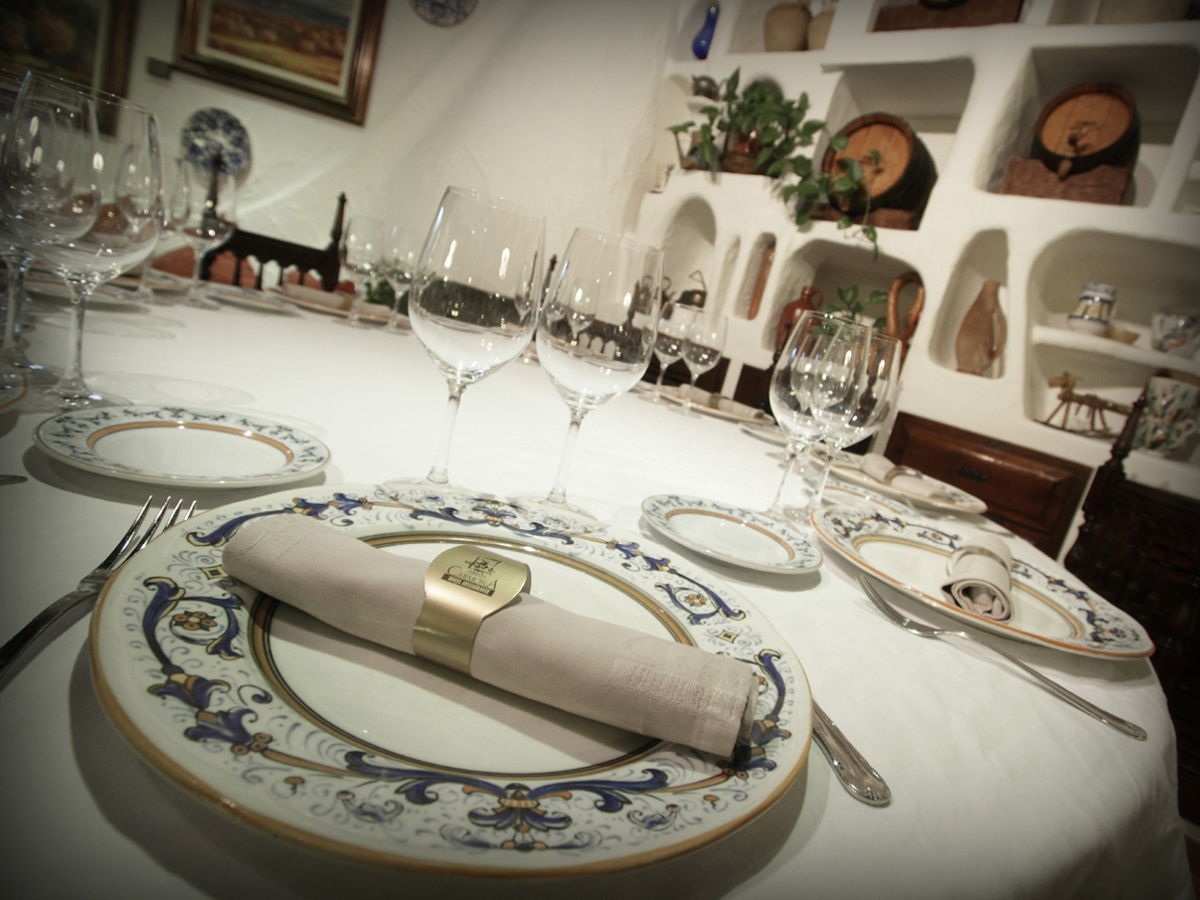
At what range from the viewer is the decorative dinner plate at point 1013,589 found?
0.51m

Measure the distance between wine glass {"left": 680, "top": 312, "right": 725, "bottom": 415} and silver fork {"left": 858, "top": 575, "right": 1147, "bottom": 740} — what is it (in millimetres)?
738

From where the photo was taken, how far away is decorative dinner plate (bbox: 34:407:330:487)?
1.37 feet

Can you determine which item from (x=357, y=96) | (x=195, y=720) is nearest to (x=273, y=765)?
(x=195, y=720)

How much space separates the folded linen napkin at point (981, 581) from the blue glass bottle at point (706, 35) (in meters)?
3.70

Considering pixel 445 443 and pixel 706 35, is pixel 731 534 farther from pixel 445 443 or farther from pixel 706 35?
pixel 706 35

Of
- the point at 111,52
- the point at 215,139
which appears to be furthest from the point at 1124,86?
the point at 111,52

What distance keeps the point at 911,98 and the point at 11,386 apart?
11.3ft

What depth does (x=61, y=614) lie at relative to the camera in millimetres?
263

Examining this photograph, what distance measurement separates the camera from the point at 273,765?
191 mm

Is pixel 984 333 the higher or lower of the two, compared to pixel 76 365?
higher

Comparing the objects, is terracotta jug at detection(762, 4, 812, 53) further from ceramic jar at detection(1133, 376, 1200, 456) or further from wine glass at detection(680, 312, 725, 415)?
wine glass at detection(680, 312, 725, 415)

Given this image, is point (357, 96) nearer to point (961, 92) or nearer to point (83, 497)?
point (961, 92)

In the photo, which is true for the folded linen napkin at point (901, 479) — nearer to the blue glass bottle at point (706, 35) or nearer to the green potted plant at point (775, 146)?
the green potted plant at point (775, 146)

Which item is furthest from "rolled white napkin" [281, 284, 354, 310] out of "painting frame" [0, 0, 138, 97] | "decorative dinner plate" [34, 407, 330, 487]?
"painting frame" [0, 0, 138, 97]
